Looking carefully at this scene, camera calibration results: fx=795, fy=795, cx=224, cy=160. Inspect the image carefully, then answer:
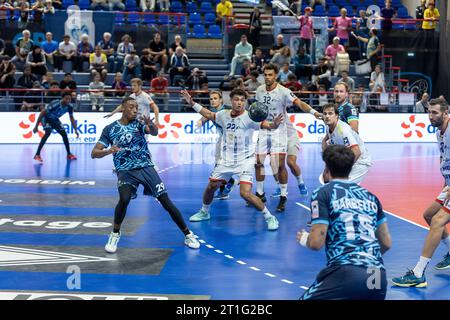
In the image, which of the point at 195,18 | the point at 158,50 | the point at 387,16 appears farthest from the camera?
the point at 387,16

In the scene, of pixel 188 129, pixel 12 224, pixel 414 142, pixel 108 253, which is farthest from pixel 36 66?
pixel 108 253

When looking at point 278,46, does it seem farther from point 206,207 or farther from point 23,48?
point 206,207

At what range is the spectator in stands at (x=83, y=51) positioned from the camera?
29.6 metres

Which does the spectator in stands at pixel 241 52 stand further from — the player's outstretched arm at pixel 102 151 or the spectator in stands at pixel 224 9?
the player's outstretched arm at pixel 102 151

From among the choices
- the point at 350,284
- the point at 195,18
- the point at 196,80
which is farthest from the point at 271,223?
the point at 195,18

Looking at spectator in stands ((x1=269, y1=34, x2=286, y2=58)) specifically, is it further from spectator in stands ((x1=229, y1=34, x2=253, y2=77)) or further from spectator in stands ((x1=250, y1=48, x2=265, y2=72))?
spectator in stands ((x1=229, y1=34, x2=253, y2=77))

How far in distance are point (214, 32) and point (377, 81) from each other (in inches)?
278

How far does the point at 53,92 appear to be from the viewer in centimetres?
2762

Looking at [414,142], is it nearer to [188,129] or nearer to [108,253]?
[188,129]

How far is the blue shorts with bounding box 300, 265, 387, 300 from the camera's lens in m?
5.96

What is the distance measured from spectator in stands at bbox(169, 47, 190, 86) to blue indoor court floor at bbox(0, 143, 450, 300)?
9.22 metres

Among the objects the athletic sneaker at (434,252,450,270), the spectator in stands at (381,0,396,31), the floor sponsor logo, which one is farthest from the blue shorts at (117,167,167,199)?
the spectator in stands at (381,0,396,31)
